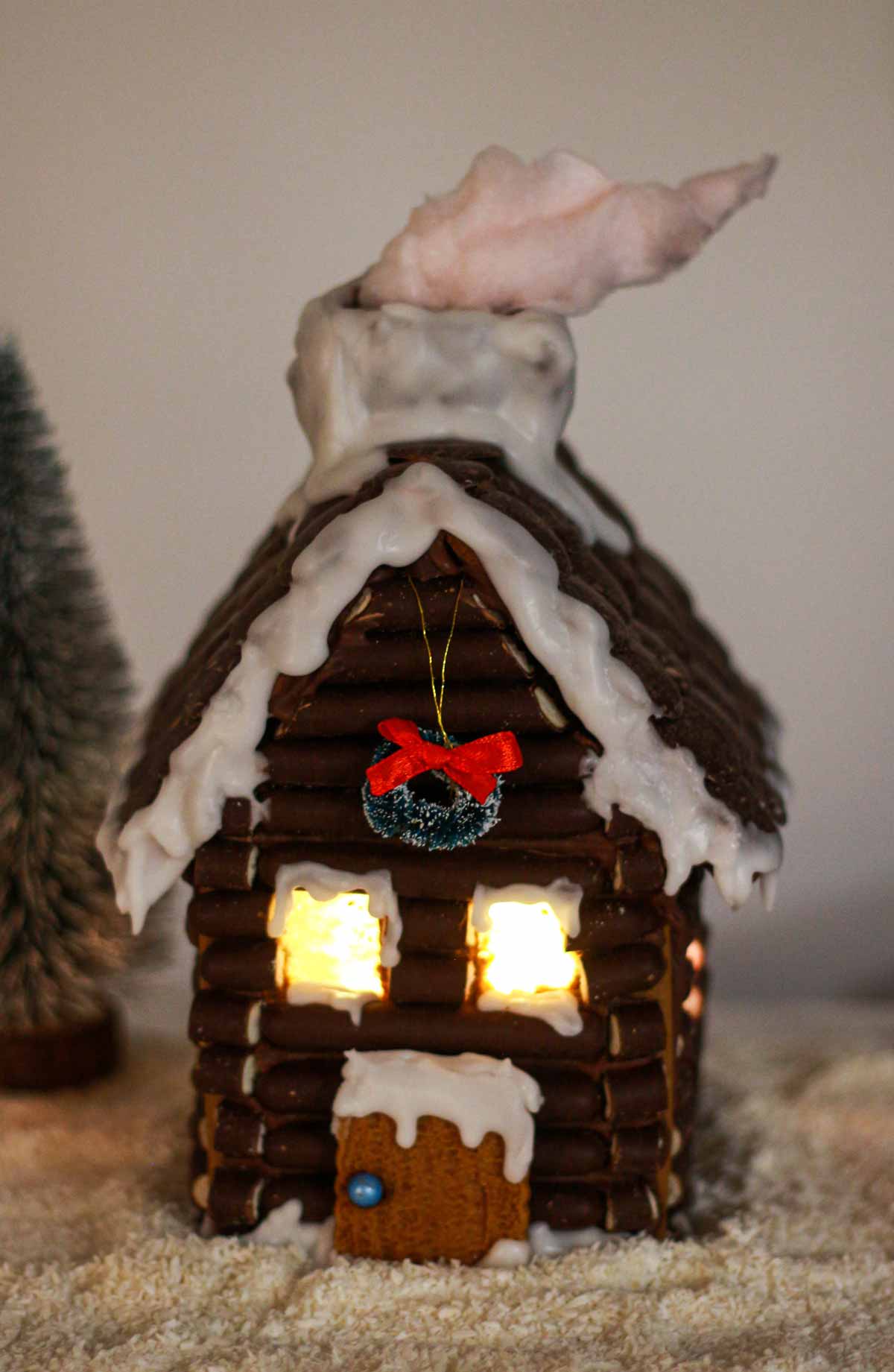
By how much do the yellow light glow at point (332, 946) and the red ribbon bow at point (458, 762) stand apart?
22 centimetres

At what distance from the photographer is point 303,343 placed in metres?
2.09

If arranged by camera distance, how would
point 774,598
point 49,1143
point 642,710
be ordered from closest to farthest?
1. point 642,710
2. point 49,1143
3. point 774,598

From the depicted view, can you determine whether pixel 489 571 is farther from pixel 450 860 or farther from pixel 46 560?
pixel 46 560

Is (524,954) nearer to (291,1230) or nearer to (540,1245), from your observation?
(540,1245)

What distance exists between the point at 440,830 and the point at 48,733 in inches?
35.1

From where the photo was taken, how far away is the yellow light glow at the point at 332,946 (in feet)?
6.44

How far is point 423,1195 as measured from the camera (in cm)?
194

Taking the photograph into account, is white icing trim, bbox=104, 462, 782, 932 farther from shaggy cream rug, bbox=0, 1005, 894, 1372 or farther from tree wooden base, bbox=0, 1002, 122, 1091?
tree wooden base, bbox=0, 1002, 122, 1091

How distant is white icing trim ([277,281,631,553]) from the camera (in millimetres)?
2004

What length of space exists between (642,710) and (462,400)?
48cm

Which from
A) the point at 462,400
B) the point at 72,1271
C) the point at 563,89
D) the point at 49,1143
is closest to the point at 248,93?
the point at 563,89

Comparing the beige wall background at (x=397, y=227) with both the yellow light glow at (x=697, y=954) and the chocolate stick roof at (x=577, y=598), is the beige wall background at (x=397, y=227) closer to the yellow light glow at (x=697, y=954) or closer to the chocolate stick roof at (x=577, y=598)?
the chocolate stick roof at (x=577, y=598)

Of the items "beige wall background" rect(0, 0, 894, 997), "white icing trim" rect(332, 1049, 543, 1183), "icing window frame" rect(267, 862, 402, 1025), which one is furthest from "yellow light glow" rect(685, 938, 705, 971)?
"beige wall background" rect(0, 0, 894, 997)

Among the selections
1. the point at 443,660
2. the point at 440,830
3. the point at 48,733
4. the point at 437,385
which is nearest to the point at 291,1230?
the point at 440,830
